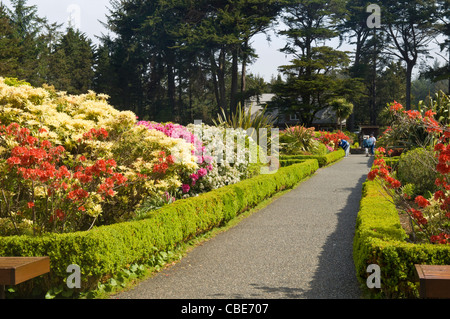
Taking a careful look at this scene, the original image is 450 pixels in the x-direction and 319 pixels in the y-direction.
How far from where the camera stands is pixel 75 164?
6520 mm

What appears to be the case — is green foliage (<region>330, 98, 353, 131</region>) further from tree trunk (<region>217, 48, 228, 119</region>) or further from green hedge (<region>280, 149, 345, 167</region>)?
green hedge (<region>280, 149, 345, 167</region>)

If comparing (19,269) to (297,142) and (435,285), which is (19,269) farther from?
(297,142)

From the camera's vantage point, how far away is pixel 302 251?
21.5 feet

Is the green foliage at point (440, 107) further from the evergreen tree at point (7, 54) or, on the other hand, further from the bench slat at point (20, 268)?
the evergreen tree at point (7, 54)

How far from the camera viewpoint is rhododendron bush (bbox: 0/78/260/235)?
17.6 feet

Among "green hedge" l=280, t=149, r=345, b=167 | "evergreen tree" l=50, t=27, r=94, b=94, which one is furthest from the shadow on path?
"evergreen tree" l=50, t=27, r=94, b=94

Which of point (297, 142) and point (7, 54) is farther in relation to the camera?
point (7, 54)

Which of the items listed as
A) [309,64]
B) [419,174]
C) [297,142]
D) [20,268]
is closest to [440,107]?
[419,174]

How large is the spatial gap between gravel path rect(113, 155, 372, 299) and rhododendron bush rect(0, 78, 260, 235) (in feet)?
4.30

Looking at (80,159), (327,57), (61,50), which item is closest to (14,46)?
(61,50)

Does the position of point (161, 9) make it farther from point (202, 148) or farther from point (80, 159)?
point (80, 159)

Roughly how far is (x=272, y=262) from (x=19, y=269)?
3.36 meters

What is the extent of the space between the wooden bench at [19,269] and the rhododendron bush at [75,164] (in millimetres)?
970

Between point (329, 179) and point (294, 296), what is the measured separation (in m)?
10.8
